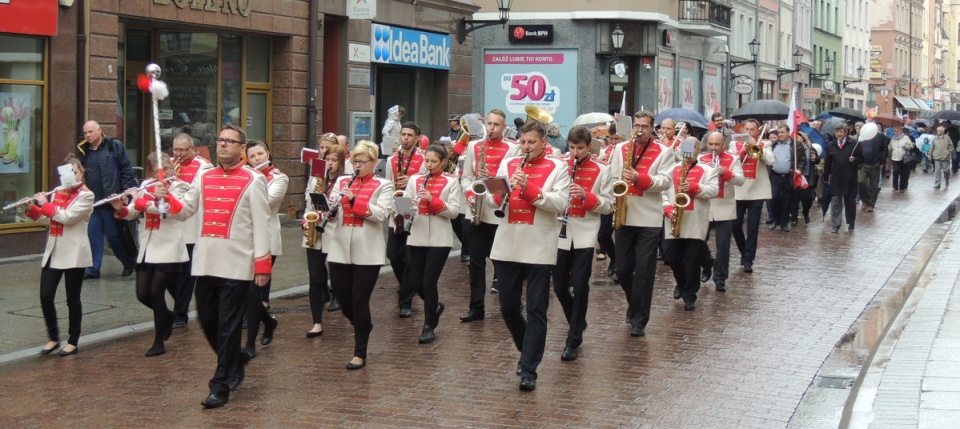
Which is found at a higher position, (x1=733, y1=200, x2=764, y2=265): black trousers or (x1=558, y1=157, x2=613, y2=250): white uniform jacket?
(x1=558, y1=157, x2=613, y2=250): white uniform jacket

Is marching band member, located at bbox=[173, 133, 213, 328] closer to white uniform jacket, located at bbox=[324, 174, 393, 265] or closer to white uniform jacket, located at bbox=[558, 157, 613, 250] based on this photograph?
white uniform jacket, located at bbox=[324, 174, 393, 265]

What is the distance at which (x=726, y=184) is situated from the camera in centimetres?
1414

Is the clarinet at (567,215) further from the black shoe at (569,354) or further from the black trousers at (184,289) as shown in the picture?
the black trousers at (184,289)

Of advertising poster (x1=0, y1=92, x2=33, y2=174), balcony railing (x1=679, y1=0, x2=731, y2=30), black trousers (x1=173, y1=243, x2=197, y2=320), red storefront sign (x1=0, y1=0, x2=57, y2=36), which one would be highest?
balcony railing (x1=679, y1=0, x2=731, y2=30)

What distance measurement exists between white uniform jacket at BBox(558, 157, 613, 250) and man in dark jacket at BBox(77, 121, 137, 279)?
21.2 feet

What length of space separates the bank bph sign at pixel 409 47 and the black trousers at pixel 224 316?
14.8 meters

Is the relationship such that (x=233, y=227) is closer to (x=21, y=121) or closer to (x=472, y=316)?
(x=472, y=316)

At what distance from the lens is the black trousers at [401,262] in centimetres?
1198

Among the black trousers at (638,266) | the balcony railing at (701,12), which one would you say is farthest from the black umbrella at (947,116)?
the black trousers at (638,266)

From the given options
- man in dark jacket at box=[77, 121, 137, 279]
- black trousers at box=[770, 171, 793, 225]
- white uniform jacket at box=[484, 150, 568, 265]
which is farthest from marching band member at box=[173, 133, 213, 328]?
black trousers at box=[770, 171, 793, 225]

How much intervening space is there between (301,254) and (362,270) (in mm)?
7424

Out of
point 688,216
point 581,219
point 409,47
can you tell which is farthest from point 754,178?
point 409,47

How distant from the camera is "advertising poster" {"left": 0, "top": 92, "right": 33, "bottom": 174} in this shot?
605 inches

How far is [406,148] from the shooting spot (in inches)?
456
